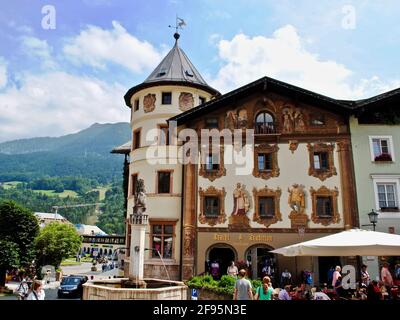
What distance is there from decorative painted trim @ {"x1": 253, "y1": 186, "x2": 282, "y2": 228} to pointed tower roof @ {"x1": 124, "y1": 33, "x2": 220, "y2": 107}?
1017 centimetres

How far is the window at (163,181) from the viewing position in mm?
26672

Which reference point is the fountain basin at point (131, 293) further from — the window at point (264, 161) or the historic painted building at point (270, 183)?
the window at point (264, 161)

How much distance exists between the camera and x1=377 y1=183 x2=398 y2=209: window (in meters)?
24.1

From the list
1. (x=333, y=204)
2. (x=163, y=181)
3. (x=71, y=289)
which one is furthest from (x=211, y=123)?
(x=71, y=289)

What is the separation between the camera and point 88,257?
122688 mm

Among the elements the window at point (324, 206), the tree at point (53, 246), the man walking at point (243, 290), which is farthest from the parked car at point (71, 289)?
the tree at point (53, 246)

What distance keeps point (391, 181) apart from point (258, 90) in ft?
→ 37.6

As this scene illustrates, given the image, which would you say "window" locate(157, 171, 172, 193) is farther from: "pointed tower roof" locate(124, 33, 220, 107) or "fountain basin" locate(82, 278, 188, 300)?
"fountain basin" locate(82, 278, 188, 300)

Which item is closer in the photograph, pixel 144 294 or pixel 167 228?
pixel 144 294

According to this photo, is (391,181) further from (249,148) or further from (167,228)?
(167,228)

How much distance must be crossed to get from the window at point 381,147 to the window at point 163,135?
1508 cm

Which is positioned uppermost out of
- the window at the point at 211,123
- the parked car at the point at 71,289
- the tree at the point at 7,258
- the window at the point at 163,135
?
the window at the point at 211,123

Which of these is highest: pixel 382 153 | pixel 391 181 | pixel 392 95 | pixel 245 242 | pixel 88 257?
pixel 392 95
